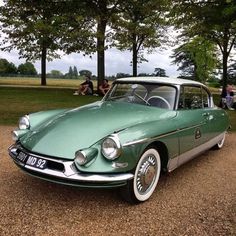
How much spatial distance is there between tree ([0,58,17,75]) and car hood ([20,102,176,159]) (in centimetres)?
7099

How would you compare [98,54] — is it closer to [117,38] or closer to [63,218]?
[117,38]

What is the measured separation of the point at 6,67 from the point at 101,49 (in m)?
61.5

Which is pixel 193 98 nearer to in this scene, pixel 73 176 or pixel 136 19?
pixel 73 176

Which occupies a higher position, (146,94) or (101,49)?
(101,49)

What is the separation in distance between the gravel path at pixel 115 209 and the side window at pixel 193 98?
110 centimetres

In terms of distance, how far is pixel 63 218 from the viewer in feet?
12.3

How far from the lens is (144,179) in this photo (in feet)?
13.8

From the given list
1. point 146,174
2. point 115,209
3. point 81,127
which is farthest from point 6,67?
point 115,209

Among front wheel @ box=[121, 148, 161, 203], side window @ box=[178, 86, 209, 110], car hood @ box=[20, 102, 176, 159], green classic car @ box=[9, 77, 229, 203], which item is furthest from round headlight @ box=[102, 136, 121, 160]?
side window @ box=[178, 86, 209, 110]

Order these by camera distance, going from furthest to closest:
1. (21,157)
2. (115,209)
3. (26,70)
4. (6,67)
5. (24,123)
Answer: (26,70)
(6,67)
(24,123)
(21,157)
(115,209)

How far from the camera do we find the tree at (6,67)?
73.1m

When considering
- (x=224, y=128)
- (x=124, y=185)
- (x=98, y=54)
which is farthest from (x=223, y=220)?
(x=98, y=54)

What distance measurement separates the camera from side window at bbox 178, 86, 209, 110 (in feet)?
17.8

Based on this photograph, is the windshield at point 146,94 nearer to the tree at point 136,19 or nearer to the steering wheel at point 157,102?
the steering wheel at point 157,102
